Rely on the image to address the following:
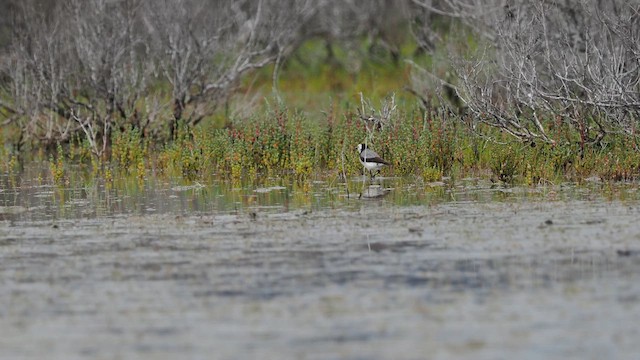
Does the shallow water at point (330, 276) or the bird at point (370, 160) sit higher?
the bird at point (370, 160)

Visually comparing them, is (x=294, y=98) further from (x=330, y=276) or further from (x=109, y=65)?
(x=330, y=276)

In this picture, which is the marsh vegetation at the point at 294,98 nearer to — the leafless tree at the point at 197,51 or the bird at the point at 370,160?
the leafless tree at the point at 197,51

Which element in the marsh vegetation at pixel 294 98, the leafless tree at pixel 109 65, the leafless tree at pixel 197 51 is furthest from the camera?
the leafless tree at pixel 197 51

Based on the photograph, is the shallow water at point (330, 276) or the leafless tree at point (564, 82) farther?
the leafless tree at point (564, 82)

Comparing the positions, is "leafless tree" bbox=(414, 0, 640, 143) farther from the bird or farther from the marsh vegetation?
the bird

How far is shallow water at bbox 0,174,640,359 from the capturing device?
22.6ft

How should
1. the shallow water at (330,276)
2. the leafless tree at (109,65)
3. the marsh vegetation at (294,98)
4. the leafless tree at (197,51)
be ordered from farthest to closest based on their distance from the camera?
1. the leafless tree at (197,51)
2. the leafless tree at (109,65)
3. the marsh vegetation at (294,98)
4. the shallow water at (330,276)

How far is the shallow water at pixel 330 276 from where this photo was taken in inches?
271

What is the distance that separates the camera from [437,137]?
1514 centimetres

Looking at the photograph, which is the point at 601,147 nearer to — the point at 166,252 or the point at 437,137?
the point at 437,137

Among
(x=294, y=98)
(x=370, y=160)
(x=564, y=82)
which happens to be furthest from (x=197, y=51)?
(x=564, y=82)

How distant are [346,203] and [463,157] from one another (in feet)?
9.85

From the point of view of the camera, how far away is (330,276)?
8.63 m

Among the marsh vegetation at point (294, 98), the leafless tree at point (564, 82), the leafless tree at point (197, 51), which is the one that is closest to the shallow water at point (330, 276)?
the leafless tree at point (564, 82)
